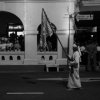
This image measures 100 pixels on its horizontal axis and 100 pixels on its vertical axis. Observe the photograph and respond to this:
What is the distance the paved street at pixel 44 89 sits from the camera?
12.3 meters

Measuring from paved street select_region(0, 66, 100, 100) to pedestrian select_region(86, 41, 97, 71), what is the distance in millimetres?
2847

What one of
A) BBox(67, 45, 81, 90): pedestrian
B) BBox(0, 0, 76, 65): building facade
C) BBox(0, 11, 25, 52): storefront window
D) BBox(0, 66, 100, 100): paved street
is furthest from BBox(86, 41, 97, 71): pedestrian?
BBox(67, 45, 81, 90): pedestrian

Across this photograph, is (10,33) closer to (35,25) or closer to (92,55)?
(35,25)

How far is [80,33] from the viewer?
26.8 metres

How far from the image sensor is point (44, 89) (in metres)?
14.2

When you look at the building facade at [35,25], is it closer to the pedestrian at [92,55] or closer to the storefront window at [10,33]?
the storefront window at [10,33]

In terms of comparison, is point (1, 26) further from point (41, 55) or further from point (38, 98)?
point (38, 98)

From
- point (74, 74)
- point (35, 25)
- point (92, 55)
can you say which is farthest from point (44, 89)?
point (35, 25)

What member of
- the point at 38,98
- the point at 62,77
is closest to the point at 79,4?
the point at 62,77

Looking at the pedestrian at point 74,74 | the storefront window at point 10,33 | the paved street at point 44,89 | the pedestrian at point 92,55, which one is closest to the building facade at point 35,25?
the storefront window at point 10,33

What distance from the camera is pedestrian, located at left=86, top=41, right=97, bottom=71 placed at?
21359 millimetres

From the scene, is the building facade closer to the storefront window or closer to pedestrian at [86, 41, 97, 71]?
the storefront window

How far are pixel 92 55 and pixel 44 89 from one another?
7.78 meters

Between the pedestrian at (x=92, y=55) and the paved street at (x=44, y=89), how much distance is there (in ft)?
9.34
